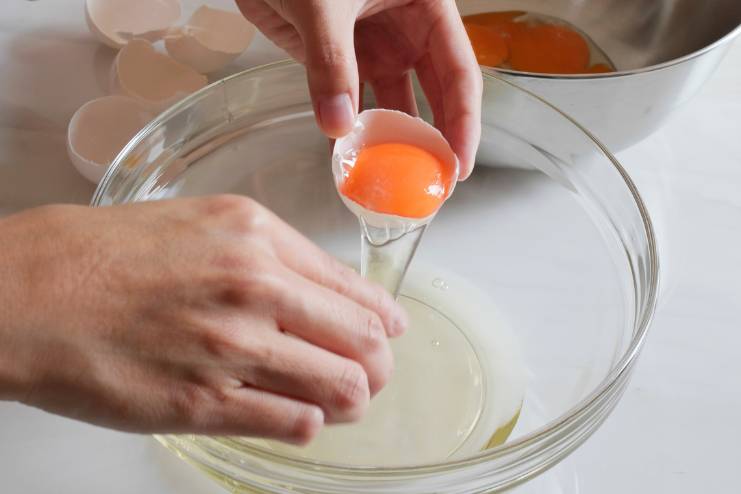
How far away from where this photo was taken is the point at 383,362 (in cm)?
91

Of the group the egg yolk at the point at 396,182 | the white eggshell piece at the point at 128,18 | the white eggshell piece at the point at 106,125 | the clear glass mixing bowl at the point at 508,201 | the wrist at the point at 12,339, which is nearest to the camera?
the wrist at the point at 12,339

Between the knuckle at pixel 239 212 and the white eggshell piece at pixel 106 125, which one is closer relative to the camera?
the knuckle at pixel 239 212

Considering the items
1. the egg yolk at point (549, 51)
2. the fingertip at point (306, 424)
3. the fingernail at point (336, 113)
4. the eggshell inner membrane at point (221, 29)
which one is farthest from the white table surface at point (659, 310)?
the fingernail at point (336, 113)

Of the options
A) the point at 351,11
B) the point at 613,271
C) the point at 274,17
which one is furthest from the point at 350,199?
the point at 613,271

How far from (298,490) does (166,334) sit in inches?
11.2

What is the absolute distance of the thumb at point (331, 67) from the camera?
1.04 metres

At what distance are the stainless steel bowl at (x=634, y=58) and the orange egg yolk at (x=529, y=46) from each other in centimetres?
8

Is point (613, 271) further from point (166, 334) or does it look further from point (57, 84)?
point (57, 84)

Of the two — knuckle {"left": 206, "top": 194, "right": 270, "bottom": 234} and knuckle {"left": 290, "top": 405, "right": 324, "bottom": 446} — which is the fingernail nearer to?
knuckle {"left": 206, "top": 194, "right": 270, "bottom": 234}

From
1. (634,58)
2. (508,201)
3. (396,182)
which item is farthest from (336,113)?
(634,58)

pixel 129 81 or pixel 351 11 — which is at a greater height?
pixel 351 11

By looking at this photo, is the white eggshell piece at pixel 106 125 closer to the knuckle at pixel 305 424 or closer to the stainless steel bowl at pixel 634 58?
the stainless steel bowl at pixel 634 58

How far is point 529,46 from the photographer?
1.60 metres

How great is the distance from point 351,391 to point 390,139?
1.51 ft
